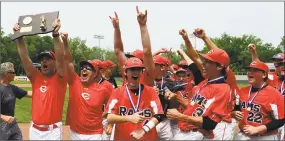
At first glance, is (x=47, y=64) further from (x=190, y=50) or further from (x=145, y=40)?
(x=190, y=50)

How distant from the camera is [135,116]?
4434mm

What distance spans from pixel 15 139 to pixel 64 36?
2.69 metres

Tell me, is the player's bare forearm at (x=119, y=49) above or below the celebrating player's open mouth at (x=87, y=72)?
above

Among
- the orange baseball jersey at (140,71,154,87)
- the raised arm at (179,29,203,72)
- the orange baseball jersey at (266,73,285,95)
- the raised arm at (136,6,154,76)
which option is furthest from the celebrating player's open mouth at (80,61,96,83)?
the orange baseball jersey at (266,73,285,95)

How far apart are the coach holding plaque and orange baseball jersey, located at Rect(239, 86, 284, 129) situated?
295 cm

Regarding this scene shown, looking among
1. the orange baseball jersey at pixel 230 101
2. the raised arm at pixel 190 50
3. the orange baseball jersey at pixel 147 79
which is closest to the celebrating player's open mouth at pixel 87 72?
the orange baseball jersey at pixel 147 79

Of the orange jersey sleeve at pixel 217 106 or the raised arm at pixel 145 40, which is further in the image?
the raised arm at pixel 145 40

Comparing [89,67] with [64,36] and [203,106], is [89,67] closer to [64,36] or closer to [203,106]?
[64,36]

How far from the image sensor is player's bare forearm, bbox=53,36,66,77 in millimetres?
5590

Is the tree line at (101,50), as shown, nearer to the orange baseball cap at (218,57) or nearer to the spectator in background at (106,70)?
the spectator in background at (106,70)

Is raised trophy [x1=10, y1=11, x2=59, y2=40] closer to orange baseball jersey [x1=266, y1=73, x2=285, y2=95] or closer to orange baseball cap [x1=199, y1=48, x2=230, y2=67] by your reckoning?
orange baseball cap [x1=199, y1=48, x2=230, y2=67]

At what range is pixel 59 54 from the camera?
5609mm

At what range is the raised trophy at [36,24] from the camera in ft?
17.9

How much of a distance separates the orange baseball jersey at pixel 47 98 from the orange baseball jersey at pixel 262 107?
294 cm
